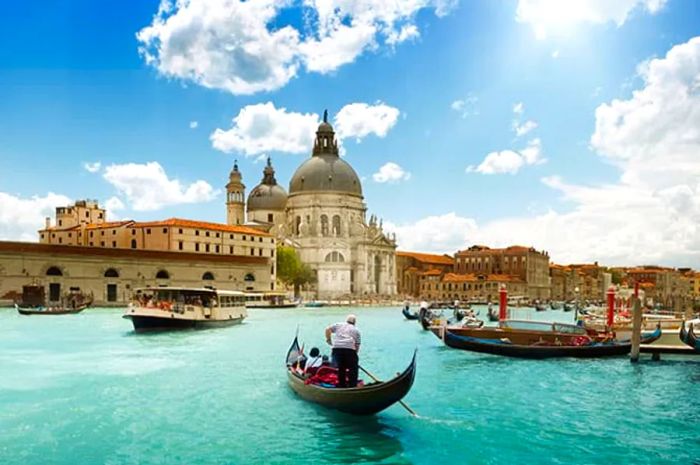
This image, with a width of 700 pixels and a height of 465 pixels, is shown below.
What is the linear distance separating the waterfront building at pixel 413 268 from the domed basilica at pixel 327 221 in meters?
13.7

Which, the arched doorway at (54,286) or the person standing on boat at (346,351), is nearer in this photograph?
the person standing on boat at (346,351)

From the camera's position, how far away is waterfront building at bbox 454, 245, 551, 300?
3467 inches

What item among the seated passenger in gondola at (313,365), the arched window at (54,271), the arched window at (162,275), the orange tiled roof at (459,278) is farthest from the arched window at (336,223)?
the seated passenger in gondola at (313,365)

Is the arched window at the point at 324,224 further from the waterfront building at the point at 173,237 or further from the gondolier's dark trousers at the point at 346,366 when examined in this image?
the gondolier's dark trousers at the point at 346,366

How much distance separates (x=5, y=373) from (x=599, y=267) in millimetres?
110152

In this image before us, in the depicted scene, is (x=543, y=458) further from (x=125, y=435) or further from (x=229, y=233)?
(x=229, y=233)

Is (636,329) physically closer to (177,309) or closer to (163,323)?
(177,309)

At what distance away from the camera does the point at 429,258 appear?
4070 inches

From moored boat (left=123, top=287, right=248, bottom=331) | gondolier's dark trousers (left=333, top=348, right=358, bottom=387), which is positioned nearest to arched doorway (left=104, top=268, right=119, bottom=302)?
moored boat (left=123, top=287, right=248, bottom=331)

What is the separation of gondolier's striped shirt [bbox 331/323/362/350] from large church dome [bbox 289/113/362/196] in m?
67.6

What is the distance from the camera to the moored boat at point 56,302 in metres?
38.0

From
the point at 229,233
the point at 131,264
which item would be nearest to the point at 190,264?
the point at 131,264

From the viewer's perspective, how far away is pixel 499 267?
89438 mm

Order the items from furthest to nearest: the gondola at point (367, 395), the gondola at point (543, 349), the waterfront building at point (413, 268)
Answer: the waterfront building at point (413, 268), the gondola at point (543, 349), the gondola at point (367, 395)
